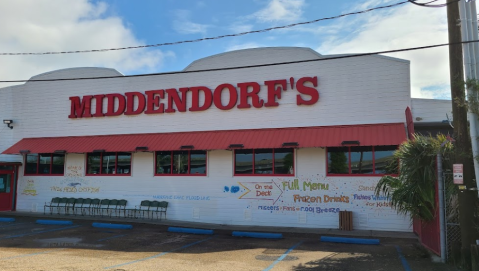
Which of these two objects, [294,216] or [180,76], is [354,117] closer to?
[294,216]

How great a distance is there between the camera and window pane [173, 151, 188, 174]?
16953 mm

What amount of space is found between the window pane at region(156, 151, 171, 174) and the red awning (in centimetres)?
74

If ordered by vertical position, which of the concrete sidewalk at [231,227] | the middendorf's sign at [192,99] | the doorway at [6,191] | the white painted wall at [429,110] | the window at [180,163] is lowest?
the concrete sidewalk at [231,227]

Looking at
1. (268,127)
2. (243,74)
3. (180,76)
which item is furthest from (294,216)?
(180,76)

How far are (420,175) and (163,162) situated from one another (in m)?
11.2

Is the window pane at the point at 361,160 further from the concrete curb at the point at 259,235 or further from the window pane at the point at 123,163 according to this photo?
the window pane at the point at 123,163

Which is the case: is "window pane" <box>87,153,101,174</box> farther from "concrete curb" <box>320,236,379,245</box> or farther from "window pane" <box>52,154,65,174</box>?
"concrete curb" <box>320,236,379,245</box>

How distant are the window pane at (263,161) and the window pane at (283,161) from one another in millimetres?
206

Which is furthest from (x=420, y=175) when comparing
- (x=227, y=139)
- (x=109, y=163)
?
(x=109, y=163)

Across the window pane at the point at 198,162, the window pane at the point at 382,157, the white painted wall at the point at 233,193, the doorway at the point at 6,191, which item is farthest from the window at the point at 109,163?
the window pane at the point at 382,157

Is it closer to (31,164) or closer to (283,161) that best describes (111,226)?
(283,161)

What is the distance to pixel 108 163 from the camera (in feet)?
60.2

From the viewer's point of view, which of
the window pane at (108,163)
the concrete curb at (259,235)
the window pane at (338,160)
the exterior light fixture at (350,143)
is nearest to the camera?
the concrete curb at (259,235)

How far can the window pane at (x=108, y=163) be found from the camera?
18.2m
